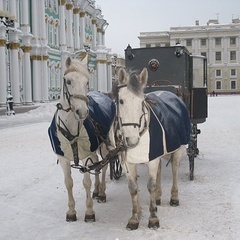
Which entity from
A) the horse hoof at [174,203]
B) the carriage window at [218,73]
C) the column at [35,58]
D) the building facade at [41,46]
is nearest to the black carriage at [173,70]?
the horse hoof at [174,203]

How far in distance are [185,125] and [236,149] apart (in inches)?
240

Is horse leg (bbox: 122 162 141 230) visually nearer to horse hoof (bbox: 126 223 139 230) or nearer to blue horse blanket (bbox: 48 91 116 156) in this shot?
horse hoof (bbox: 126 223 139 230)

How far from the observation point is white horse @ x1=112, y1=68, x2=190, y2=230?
5.34m

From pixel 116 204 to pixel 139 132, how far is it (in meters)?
2.11

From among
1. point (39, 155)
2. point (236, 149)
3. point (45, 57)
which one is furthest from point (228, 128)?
point (45, 57)

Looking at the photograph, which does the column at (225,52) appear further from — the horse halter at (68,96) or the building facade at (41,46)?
the horse halter at (68,96)

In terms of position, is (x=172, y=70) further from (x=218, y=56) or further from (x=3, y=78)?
(x=218, y=56)

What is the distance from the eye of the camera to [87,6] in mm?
49125

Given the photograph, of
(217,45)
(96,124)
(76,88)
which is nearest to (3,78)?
(96,124)

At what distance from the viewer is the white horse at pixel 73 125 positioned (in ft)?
18.2

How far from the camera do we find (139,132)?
5.51m

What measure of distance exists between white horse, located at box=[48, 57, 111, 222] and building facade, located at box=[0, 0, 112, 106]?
1330 centimetres

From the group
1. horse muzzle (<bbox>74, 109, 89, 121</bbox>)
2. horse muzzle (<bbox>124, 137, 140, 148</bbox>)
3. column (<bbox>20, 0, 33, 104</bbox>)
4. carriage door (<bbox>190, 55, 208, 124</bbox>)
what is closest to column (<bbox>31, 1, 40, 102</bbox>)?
column (<bbox>20, 0, 33, 104</bbox>)

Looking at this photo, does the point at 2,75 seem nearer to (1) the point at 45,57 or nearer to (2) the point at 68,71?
(1) the point at 45,57
